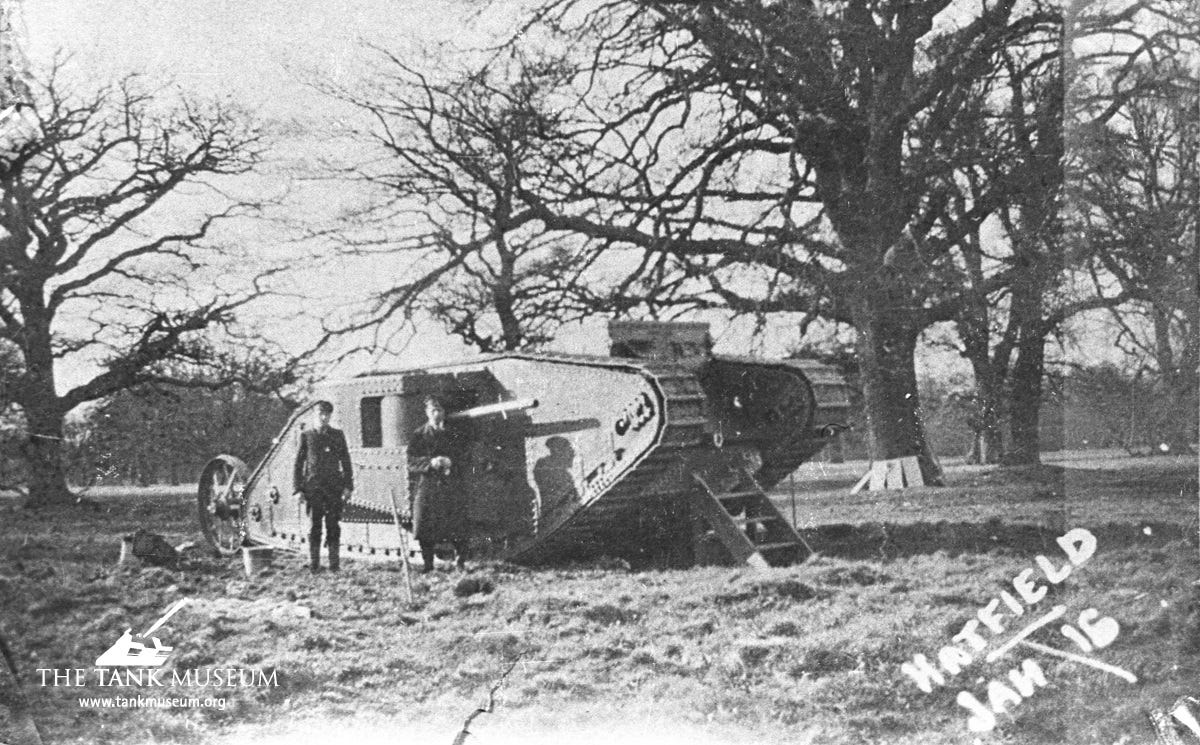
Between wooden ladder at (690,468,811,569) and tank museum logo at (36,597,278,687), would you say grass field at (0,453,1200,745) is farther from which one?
wooden ladder at (690,468,811,569)

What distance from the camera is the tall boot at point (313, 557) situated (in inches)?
142

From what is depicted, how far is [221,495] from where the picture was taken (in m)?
3.58

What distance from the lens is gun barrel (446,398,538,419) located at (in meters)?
3.59

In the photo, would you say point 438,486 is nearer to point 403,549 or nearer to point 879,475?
point 403,549

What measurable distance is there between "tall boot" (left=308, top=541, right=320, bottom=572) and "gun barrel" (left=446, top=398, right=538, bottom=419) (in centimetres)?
62

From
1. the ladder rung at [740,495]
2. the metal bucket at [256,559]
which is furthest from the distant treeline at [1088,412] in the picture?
the metal bucket at [256,559]

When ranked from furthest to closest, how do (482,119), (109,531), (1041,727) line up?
(109,531) < (482,119) < (1041,727)

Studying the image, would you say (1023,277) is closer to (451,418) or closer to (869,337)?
(869,337)

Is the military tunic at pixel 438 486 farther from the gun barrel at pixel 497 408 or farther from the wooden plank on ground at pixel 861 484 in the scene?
the wooden plank on ground at pixel 861 484

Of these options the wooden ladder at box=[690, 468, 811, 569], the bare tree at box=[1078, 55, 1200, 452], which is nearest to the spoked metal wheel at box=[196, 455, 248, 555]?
the wooden ladder at box=[690, 468, 811, 569]

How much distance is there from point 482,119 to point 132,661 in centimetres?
207

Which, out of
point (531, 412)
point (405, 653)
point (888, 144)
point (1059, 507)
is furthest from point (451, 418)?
point (1059, 507)

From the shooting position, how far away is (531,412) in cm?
379

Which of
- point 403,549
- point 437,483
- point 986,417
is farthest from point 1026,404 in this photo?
point 403,549
